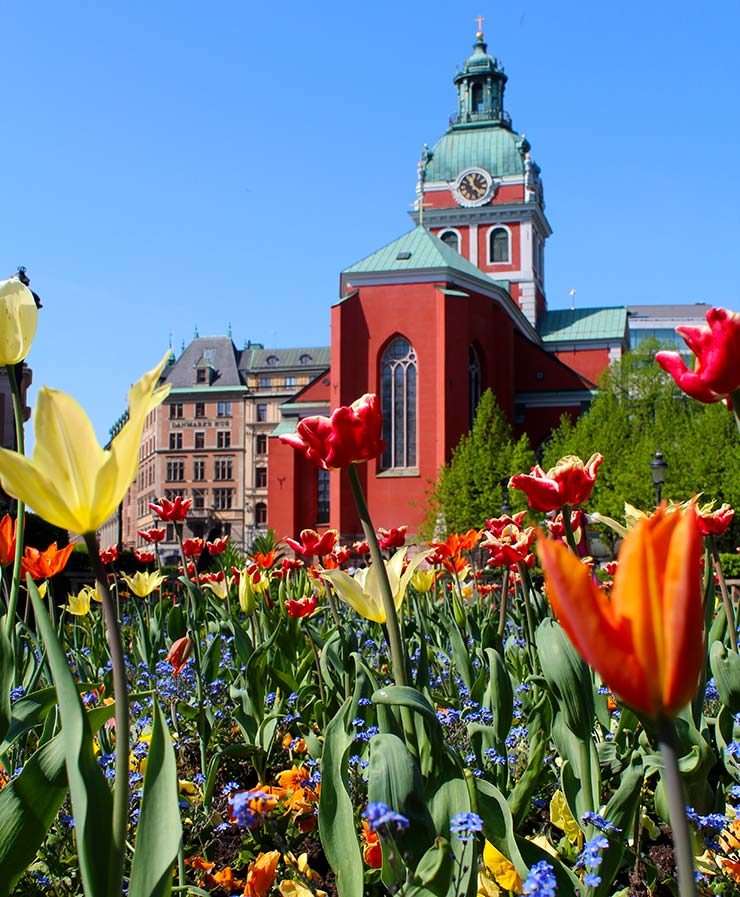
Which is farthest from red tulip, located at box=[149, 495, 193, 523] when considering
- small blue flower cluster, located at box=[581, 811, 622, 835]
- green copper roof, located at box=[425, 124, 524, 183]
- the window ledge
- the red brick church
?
green copper roof, located at box=[425, 124, 524, 183]

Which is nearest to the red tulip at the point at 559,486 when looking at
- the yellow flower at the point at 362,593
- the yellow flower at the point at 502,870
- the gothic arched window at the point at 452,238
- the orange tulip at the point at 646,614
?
the yellow flower at the point at 362,593

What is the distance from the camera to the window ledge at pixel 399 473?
99.0 ft

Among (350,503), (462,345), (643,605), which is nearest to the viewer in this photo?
(643,605)

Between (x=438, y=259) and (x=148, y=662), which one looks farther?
(x=438, y=259)

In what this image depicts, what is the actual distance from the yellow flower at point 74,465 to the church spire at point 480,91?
160ft

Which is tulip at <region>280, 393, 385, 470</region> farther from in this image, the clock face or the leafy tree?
the clock face

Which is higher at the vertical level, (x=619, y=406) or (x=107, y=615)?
(x=619, y=406)

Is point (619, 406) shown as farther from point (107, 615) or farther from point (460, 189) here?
point (107, 615)

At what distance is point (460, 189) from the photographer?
143 feet

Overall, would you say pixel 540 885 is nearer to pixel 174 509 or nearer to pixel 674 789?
pixel 674 789

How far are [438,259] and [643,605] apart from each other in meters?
31.5

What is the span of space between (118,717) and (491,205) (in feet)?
143

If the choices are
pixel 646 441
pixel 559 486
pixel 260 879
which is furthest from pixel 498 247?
pixel 260 879

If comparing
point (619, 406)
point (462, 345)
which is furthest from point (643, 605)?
point (619, 406)
